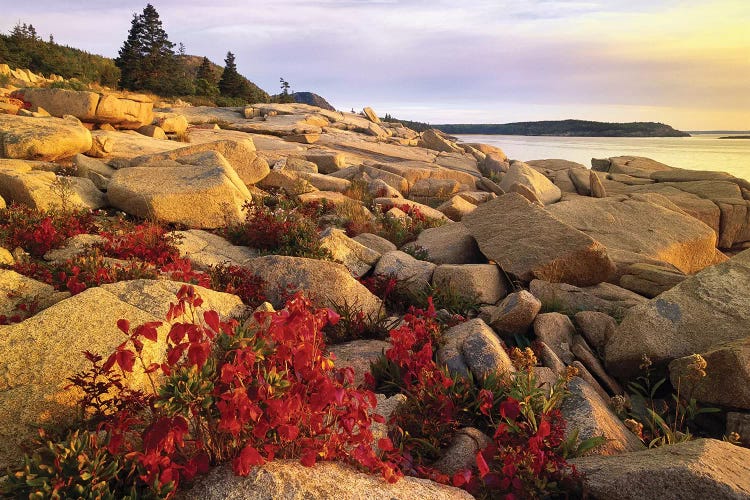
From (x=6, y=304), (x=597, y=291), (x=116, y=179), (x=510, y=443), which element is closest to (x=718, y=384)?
(x=510, y=443)

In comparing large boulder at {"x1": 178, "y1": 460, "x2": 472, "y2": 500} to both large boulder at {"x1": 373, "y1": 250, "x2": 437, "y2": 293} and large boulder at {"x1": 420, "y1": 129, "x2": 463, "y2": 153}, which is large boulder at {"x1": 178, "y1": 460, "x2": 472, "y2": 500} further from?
large boulder at {"x1": 420, "y1": 129, "x2": 463, "y2": 153}

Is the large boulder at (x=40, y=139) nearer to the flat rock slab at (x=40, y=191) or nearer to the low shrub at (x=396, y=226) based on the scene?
the flat rock slab at (x=40, y=191)

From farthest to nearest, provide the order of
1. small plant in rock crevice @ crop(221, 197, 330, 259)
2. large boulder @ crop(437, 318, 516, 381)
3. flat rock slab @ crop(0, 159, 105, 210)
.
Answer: flat rock slab @ crop(0, 159, 105, 210) → small plant in rock crevice @ crop(221, 197, 330, 259) → large boulder @ crop(437, 318, 516, 381)

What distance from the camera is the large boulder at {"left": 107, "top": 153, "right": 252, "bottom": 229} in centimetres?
975

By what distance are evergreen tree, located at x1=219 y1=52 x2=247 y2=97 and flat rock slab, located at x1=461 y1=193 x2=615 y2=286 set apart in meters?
58.3

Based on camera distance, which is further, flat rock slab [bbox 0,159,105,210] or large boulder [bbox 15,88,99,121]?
large boulder [bbox 15,88,99,121]

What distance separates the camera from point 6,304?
5.67 metres

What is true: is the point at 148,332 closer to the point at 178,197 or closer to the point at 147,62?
the point at 178,197

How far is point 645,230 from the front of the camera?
1121 cm

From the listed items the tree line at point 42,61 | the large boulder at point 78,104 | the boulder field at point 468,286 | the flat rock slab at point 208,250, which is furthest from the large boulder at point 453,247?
the tree line at point 42,61

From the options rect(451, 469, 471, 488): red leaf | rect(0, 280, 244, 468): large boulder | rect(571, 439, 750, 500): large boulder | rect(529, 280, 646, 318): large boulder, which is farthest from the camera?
rect(529, 280, 646, 318): large boulder

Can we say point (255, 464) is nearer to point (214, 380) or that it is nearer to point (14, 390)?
point (214, 380)

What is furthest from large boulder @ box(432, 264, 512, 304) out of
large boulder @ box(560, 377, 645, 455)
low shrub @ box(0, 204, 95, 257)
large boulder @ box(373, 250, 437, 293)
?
low shrub @ box(0, 204, 95, 257)

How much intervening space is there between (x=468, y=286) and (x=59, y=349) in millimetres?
5447
